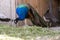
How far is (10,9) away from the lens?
319 inches

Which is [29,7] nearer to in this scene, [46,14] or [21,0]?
[21,0]

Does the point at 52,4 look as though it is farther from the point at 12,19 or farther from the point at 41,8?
the point at 12,19

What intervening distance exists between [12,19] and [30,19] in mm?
598

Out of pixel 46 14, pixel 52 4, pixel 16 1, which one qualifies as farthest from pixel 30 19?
pixel 52 4

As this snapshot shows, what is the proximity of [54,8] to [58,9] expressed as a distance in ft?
1.06

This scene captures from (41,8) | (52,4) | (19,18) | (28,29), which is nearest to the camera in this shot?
(28,29)

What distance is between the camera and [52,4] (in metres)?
10.1

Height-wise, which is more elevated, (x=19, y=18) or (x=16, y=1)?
(x=16, y=1)

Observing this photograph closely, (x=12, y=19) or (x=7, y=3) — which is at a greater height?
(x=7, y=3)

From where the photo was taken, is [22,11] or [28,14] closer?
[22,11]

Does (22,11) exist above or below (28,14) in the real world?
above

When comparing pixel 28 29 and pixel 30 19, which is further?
pixel 30 19

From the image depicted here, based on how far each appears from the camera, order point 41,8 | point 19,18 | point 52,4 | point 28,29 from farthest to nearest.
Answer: point 52,4 → point 41,8 → point 19,18 → point 28,29

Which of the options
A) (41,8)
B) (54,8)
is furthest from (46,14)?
(54,8)
